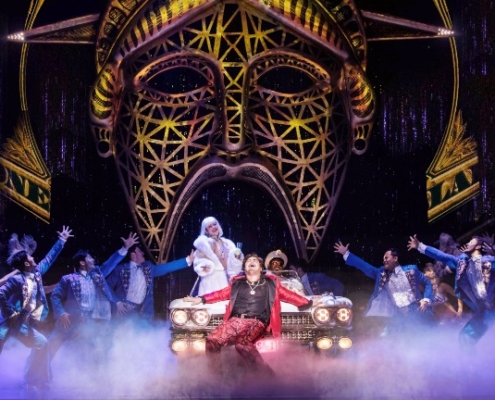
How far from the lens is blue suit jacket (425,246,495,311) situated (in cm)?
905

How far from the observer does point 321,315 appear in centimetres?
704

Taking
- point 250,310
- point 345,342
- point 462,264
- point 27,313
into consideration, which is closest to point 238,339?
point 250,310

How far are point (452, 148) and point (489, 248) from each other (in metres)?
1.44

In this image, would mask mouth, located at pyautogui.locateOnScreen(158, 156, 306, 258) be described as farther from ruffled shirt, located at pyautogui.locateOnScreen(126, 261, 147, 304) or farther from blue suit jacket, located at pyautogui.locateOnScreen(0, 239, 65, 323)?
blue suit jacket, located at pyautogui.locateOnScreen(0, 239, 65, 323)

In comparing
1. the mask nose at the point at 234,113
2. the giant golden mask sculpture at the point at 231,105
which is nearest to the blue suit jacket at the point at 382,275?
the giant golden mask sculpture at the point at 231,105

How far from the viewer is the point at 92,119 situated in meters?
9.70

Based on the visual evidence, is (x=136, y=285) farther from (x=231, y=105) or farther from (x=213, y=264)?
(x=231, y=105)

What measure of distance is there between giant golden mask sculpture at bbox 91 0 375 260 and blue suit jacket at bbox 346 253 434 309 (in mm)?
615

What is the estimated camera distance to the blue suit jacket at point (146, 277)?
31.1ft

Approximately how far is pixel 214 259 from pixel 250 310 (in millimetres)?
2153

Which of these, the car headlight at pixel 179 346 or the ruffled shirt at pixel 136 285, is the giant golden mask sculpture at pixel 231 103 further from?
the car headlight at pixel 179 346

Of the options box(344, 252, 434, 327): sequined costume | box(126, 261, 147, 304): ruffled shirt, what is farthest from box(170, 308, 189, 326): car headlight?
box(344, 252, 434, 327): sequined costume

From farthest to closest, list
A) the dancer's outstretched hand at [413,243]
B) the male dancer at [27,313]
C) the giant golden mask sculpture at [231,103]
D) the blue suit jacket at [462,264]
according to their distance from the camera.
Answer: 1. the giant golden mask sculpture at [231,103]
2. the dancer's outstretched hand at [413,243]
3. the blue suit jacket at [462,264]
4. the male dancer at [27,313]

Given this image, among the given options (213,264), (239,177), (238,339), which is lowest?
(238,339)
